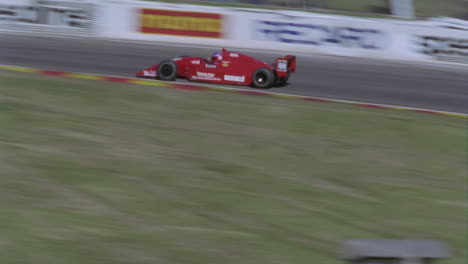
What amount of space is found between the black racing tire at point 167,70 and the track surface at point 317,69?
178 centimetres

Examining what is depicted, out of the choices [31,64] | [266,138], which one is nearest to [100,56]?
[31,64]

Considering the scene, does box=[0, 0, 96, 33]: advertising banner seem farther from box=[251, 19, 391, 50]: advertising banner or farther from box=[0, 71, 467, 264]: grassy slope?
box=[0, 71, 467, 264]: grassy slope

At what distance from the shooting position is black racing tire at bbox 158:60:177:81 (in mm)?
14336

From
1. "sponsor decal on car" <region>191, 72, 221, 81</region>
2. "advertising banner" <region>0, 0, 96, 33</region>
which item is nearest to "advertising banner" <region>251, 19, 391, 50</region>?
"advertising banner" <region>0, 0, 96, 33</region>

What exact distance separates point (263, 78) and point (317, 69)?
168 inches

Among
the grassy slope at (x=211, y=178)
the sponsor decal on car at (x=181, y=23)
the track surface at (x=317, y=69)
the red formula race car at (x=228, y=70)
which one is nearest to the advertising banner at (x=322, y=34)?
the track surface at (x=317, y=69)

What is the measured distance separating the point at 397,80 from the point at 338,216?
10.8 metres

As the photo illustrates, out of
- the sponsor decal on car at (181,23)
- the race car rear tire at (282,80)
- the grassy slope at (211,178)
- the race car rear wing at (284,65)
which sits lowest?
the grassy slope at (211,178)

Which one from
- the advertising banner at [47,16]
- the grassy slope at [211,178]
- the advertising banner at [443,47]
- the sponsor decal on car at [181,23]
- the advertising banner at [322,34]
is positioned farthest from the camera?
the advertising banner at [47,16]

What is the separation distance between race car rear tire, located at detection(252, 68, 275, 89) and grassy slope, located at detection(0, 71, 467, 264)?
2140 millimetres

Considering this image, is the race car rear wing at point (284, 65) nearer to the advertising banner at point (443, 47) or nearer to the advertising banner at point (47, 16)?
the advertising banner at point (443, 47)

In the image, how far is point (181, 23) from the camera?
871 inches

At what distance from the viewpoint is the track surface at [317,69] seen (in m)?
14.7

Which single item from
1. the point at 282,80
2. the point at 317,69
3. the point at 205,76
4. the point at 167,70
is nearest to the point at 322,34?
the point at 317,69
